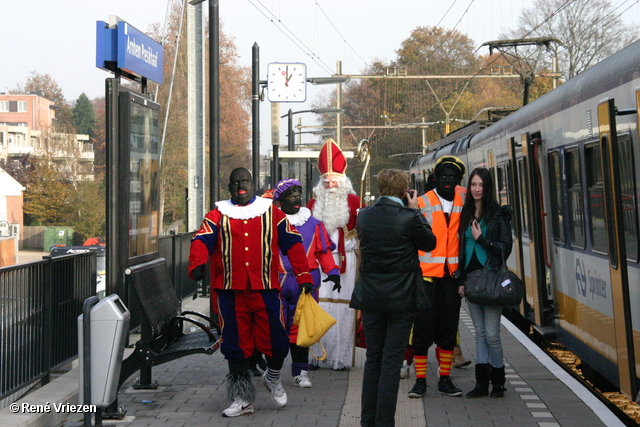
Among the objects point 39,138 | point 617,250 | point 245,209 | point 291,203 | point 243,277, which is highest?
point 39,138

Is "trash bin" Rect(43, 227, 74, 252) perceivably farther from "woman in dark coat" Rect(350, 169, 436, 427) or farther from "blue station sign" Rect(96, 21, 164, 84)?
"woman in dark coat" Rect(350, 169, 436, 427)

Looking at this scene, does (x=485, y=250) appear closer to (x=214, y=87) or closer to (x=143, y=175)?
(x=143, y=175)

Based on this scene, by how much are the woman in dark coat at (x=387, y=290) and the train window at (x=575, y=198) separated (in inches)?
119

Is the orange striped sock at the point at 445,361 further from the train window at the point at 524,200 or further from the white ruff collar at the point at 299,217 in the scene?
the train window at the point at 524,200

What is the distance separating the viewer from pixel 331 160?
8.91 m

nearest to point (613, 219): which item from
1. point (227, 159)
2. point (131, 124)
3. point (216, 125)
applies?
point (131, 124)

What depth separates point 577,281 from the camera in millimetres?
9078

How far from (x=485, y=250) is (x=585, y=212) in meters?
1.61

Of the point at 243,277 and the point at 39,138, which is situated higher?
the point at 39,138

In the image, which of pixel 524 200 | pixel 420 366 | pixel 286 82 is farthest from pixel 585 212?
pixel 286 82

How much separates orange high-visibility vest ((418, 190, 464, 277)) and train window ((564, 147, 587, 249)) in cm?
168

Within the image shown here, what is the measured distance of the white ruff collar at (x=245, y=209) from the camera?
23.0 feet

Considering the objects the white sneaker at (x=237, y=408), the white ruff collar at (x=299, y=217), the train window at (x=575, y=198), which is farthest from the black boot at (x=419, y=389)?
the train window at (x=575, y=198)

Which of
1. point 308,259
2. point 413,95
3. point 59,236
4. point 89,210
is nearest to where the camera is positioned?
point 308,259
